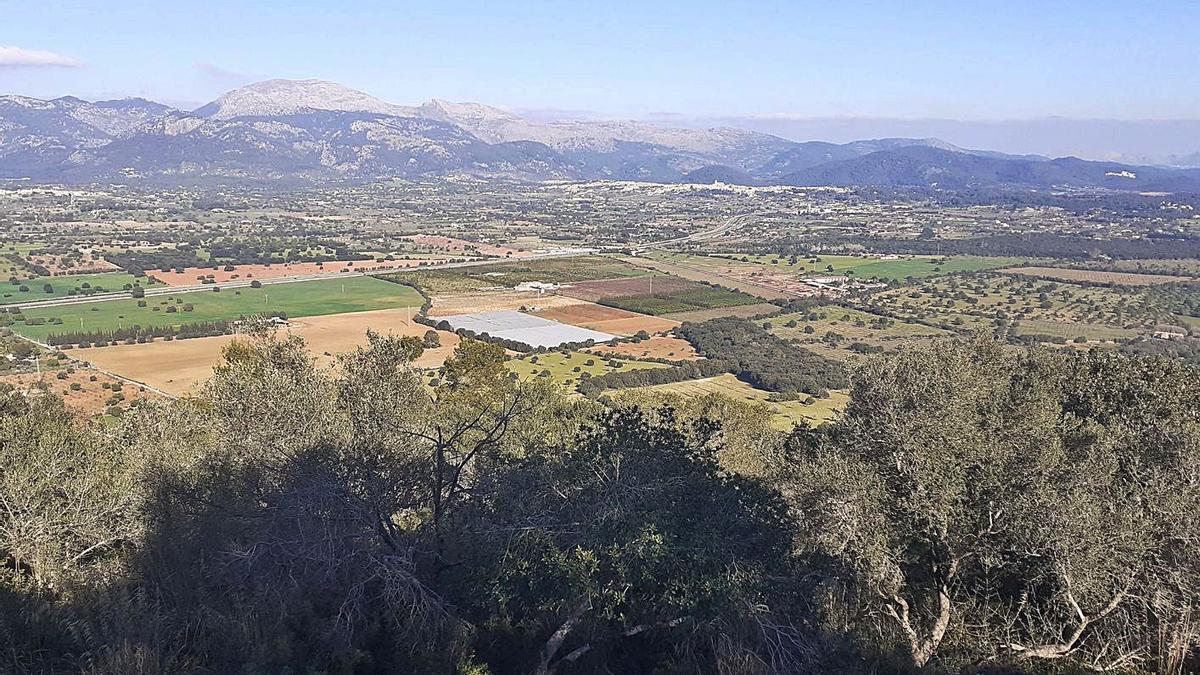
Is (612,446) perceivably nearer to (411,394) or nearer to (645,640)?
(645,640)

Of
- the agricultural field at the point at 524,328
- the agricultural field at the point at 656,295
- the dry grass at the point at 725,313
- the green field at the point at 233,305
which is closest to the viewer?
the agricultural field at the point at 524,328

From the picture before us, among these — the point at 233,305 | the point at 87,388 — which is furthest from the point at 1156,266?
the point at 87,388

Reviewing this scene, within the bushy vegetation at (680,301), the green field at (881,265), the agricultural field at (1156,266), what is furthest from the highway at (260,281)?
the agricultural field at (1156,266)

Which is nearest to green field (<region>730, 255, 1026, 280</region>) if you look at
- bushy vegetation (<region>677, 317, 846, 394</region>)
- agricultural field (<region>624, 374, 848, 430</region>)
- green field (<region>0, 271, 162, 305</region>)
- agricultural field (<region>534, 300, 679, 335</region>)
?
agricultural field (<region>534, 300, 679, 335</region>)

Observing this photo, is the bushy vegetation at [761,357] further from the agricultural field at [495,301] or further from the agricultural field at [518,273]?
the agricultural field at [518,273]

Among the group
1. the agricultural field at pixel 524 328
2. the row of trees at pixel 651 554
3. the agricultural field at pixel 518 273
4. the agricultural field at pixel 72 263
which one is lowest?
the agricultural field at pixel 524 328

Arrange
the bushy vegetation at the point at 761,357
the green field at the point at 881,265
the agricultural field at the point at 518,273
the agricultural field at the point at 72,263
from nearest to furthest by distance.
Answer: the bushy vegetation at the point at 761,357 < the agricultural field at the point at 518,273 < the agricultural field at the point at 72,263 < the green field at the point at 881,265

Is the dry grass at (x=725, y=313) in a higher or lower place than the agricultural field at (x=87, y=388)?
lower

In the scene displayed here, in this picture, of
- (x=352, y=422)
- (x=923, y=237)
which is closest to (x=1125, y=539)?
(x=352, y=422)
